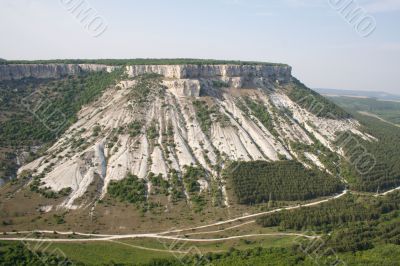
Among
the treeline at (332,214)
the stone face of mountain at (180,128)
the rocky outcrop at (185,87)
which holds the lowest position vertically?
the treeline at (332,214)

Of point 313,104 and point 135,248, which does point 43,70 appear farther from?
point 313,104

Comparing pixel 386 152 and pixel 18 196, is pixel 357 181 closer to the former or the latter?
pixel 386 152

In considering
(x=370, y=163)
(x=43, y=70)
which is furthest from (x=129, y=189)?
(x=370, y=163)

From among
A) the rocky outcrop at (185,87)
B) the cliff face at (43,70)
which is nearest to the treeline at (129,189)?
the rocky outcrop at (185,87)

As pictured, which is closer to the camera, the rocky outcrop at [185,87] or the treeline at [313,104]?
the rocky outcrop at [185,87]

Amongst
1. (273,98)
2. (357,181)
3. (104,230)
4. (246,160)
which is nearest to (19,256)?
(104,230)

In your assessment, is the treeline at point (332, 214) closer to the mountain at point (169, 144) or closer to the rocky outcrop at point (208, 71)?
the mountain at point (169, 144)

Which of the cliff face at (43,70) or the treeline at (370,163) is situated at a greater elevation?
the cliff face at (43,70)
